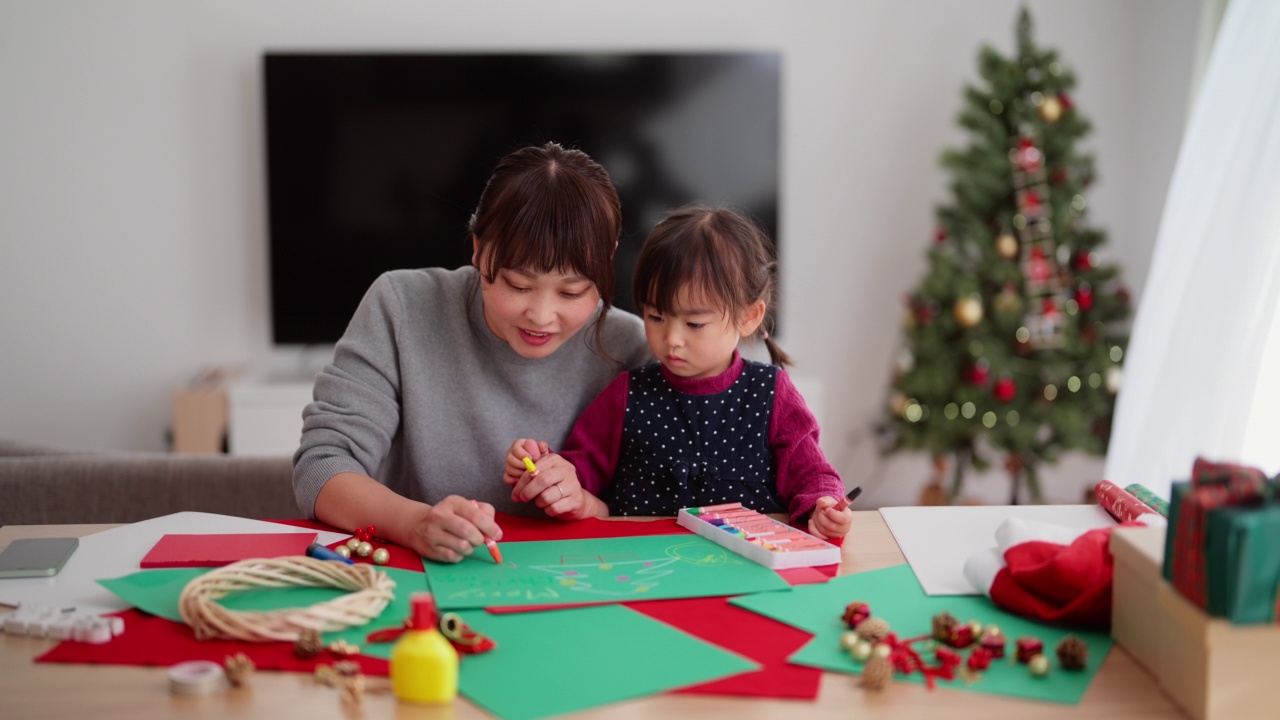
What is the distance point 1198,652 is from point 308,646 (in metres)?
0.70

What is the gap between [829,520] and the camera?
1.24 meters

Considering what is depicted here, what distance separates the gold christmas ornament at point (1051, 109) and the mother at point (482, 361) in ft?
7.72

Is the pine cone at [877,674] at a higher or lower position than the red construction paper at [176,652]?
higher

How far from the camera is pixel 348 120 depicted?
3.65 metres

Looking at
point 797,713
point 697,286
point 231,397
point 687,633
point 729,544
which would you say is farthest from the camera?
point 231,397

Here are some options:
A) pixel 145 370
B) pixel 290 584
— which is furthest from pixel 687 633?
pixel 145 370

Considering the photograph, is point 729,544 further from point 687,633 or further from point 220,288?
point 220,288

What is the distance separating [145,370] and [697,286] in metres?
2.92

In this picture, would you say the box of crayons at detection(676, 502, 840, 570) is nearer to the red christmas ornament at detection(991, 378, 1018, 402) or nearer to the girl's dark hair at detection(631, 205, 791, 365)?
the girl's dark hair at detection(631, 205, 791, 365)

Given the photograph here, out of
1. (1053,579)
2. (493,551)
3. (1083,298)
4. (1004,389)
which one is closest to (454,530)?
(493,551)

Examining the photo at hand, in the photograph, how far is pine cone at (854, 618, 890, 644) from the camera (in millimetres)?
934

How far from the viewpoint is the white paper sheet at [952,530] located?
112cm

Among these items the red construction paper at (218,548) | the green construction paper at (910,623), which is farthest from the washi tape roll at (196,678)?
the green construction paper at (910,623)

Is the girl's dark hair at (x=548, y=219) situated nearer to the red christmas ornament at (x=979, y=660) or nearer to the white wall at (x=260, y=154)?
the red christmas ornament at (x=979, y=660)
